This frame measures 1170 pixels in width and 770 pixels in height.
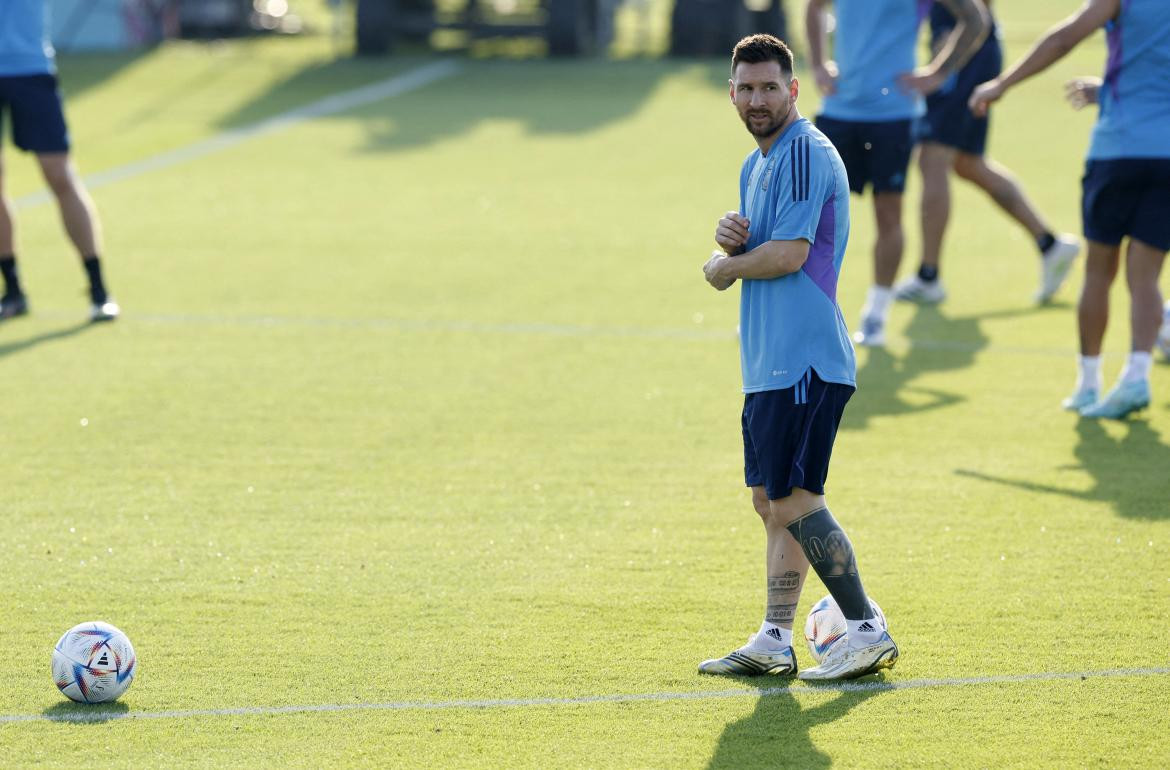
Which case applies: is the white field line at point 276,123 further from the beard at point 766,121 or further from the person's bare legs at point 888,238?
the beard at point 766,121

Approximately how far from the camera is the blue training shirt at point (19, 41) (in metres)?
9.13

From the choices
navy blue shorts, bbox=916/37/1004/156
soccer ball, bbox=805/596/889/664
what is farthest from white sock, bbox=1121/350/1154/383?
soccer ball, bbox=805/596/889/664

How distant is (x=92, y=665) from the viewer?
4.40 m

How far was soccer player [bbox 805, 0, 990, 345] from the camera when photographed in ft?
28.7

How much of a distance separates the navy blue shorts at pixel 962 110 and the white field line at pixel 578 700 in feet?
19.0

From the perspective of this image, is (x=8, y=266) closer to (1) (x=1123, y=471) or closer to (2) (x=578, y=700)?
(2) (x=578, y=700)

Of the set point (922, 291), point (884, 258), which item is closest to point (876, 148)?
point (884, 258)

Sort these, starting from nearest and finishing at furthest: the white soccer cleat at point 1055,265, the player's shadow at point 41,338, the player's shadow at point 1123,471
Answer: the player's shadow at point 1123,471
the player's shadow at point 41,338
the white soccer cleat at point 1055,265

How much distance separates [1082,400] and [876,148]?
2.00 meters

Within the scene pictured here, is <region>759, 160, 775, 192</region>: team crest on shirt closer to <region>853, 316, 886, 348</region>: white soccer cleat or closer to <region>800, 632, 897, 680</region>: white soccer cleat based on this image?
<region>800, 632, 897, 680</region>: white soccer cleat

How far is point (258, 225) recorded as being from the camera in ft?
41.8

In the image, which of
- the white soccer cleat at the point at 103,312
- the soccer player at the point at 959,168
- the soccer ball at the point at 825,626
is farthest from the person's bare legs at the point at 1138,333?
the white soccer cleat at the point at 103,312

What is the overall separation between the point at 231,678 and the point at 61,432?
123 inches

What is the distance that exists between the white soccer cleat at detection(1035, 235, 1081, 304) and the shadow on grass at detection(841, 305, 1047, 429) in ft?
0.88
